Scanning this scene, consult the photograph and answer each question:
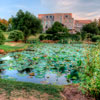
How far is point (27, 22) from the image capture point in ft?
82.4

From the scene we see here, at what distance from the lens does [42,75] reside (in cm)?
593

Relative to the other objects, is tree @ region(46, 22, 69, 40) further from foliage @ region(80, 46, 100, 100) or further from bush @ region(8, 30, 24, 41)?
foliage @ region(80, 46, 100, 100)

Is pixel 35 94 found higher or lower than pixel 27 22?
lower

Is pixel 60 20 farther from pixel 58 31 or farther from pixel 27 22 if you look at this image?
pixel 27 22

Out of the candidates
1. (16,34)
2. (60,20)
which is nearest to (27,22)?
(16,34)

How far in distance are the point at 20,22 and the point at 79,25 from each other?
118 ft

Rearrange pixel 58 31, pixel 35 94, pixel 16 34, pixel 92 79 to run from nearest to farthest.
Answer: pixel 92 79 → pixel 35 94 → pixel 16 34 → pixel 58 31

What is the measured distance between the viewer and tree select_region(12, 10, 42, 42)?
83.3 ft

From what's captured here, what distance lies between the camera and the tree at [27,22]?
83.3ft

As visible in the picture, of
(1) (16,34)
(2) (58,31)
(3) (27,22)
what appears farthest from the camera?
(2) (58,31)

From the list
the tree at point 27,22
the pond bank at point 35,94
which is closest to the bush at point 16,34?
the tree at point 27,22

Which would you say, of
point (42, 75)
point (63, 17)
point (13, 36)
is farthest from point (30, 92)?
point (63, 17)

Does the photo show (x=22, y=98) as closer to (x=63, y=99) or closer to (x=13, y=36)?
(x=63, y=99)

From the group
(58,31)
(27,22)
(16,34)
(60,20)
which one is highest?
(60,20)
